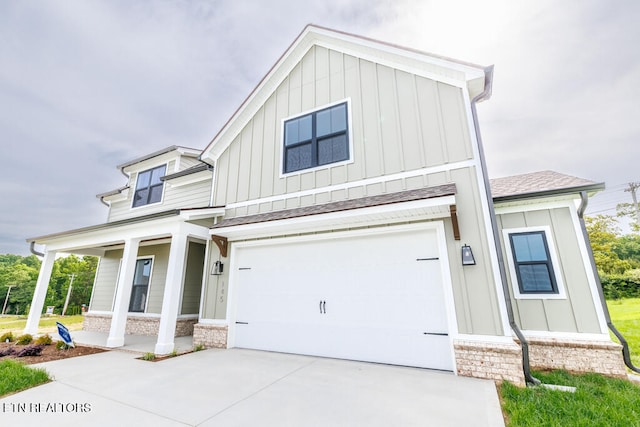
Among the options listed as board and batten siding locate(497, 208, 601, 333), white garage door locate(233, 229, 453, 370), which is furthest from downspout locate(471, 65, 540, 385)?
white garage door locate(233, 229, 453, 370)

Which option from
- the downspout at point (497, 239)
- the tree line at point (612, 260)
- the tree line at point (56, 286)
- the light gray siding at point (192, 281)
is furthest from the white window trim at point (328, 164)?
the tree line at point (56, 286)

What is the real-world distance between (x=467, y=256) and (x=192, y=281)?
8.50 metres

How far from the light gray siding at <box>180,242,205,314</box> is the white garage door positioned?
343cm

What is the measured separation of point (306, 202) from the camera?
589 centimetres

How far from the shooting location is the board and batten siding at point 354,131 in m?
4.98

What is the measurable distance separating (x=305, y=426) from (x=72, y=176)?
3185 centimetres

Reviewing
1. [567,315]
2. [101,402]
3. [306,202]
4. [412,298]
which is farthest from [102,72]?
[567,315]

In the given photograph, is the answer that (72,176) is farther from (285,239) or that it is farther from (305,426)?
(305,426)

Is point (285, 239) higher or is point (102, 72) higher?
point (102, 72)

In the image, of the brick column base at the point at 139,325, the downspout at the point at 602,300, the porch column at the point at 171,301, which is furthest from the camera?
the brick column base at the point at 139,325

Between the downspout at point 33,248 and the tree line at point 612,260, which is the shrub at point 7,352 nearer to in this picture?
the downspout at point 33,248

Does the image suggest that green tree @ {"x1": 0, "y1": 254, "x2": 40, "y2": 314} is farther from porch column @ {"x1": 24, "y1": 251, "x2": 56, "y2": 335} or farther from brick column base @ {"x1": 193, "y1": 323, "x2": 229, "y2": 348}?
brick column base @ {"x1": 193, "y1": 323, "x2": 229, "y2": 348}

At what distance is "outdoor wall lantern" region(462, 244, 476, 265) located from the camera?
4.18m

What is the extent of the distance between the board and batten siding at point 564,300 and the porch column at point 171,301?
277 inches
